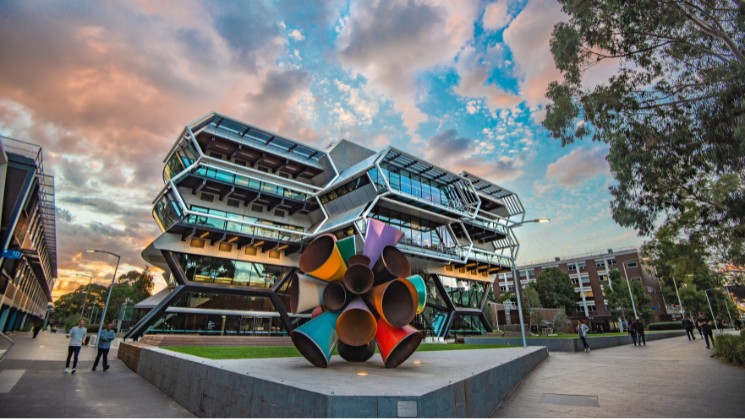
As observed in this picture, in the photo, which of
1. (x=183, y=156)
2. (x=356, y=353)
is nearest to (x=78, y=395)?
(x=356, y=353)

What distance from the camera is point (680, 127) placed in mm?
11461

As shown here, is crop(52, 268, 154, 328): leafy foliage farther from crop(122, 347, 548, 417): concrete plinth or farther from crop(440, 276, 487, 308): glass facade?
crop(122, 347, 548, 417): concrete plinth

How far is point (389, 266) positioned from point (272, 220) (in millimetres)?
29836

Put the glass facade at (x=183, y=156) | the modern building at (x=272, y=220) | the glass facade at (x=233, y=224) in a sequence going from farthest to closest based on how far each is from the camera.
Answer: the glass facade at (x=183, y=156) < the modern building at (x=272, y=220) < the glass facade at (x=233, y=224)

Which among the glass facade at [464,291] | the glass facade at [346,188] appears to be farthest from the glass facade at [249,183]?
the glass facade at [464,291]

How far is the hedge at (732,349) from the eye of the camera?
12.1m

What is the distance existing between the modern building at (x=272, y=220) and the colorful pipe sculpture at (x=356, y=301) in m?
20.6

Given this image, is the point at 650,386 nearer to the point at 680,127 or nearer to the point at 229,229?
the point at 680,127

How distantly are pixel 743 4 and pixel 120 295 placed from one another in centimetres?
9989

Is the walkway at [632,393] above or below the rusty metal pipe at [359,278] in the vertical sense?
below

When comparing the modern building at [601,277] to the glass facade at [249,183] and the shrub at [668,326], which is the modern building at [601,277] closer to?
the shrub at [668,326]

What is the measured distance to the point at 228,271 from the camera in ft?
104

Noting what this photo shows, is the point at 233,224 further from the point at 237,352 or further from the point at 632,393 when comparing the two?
the point at 632,393

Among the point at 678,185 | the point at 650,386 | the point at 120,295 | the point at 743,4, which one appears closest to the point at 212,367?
the point at 650,386
